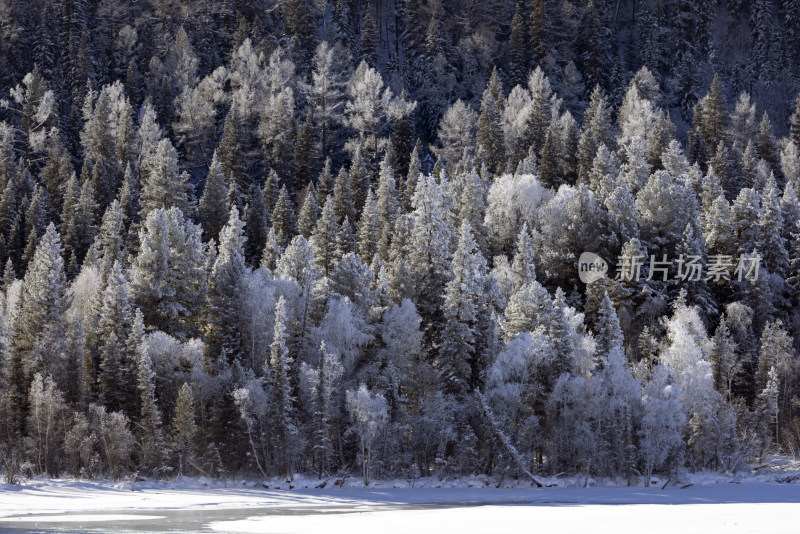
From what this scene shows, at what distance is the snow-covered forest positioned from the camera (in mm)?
66125

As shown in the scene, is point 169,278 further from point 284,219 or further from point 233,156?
point 233,156

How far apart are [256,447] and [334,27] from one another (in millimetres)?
95581

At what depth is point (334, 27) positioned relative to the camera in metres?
147

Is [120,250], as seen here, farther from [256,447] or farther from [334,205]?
[256,447]

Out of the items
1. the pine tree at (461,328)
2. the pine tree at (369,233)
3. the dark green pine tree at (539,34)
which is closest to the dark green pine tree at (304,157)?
the pine tree at (369,233)

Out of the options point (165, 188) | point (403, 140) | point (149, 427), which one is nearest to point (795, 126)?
point (403, 140)

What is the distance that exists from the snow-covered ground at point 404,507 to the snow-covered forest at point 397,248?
3527 millimetres

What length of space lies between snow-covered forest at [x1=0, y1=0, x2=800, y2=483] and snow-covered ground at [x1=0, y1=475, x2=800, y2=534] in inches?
139

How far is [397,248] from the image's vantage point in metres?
83.2

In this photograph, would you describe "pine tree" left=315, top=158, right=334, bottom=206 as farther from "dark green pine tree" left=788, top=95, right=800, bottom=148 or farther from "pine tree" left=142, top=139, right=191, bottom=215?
"dark green pine tree" left=788, top=95, right=800, bottom=148

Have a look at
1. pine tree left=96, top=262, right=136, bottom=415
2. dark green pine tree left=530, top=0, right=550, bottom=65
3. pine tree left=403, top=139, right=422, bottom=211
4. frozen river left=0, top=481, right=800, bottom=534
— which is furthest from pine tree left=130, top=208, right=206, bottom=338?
dark green pine tree left=530, top=0, right=550, bottom=65

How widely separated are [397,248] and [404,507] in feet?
113

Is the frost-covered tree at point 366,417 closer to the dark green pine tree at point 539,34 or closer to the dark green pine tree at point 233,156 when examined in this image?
the dark green pine tree at point 233,156

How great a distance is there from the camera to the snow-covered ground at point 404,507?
3706 centimetres
